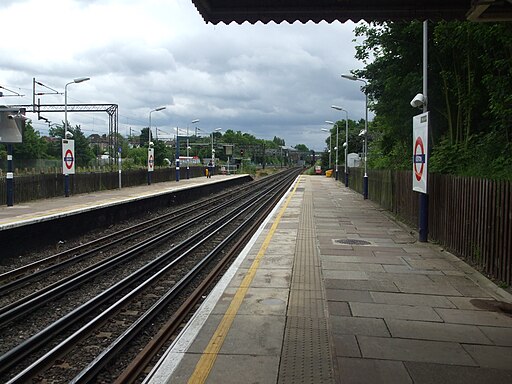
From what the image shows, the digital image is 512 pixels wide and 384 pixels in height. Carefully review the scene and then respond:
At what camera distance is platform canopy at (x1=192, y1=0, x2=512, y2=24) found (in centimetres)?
616

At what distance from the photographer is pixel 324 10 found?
6191mm

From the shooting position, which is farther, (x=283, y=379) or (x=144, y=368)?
(x=144, y=368)

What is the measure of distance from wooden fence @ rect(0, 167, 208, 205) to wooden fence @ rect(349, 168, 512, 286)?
17088 mm

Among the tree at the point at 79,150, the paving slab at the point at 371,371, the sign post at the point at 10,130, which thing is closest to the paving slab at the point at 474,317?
the paving slab at the point at 371,371

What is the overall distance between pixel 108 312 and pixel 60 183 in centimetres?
2050

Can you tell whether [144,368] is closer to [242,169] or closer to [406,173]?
[406,173]

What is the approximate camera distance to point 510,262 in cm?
732

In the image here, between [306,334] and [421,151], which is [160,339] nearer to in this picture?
[306,334]

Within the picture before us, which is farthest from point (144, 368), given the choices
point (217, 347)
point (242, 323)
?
point (242, 323)

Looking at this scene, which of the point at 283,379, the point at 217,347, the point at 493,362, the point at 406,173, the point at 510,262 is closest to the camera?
the point at 283,379

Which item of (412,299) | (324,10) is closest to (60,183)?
(324,10)

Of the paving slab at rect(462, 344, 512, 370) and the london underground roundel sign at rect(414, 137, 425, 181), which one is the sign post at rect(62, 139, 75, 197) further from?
the paving slab at rect(462, 344, 512, 370)

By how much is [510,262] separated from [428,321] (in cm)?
237

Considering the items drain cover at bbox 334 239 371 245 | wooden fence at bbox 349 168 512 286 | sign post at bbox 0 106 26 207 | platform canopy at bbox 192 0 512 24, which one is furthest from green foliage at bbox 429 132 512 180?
sign post at bbox 0 106 26 207
